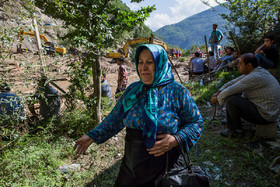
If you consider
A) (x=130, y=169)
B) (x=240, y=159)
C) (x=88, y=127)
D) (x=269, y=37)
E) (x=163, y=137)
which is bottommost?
(x=240, y=159)

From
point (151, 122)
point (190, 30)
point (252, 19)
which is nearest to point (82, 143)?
point (151, 122)

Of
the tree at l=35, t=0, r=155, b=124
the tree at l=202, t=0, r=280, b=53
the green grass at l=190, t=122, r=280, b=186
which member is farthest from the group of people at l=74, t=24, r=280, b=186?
the tree at l=202, t=0, r=280, b=53

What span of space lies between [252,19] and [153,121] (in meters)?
9.31

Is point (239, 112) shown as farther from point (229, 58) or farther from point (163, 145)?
point (229, 58)

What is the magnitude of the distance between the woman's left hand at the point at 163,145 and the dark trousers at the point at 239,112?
7.51 feet

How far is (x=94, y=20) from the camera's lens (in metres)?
3.14

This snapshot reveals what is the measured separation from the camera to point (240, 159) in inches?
106

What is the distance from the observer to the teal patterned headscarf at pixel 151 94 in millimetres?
1240

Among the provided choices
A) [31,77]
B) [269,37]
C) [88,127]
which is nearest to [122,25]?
[31,77]

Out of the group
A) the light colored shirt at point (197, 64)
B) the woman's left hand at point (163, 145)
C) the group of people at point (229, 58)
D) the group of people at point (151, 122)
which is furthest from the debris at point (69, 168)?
the light colored shirt at point (197, 64)

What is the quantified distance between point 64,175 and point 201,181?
2.30 m

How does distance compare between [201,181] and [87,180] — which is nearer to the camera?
[201,181]

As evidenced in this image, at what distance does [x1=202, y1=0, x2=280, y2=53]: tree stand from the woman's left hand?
841 centimetres

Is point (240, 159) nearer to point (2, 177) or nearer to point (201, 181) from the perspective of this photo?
point (201, 181)
